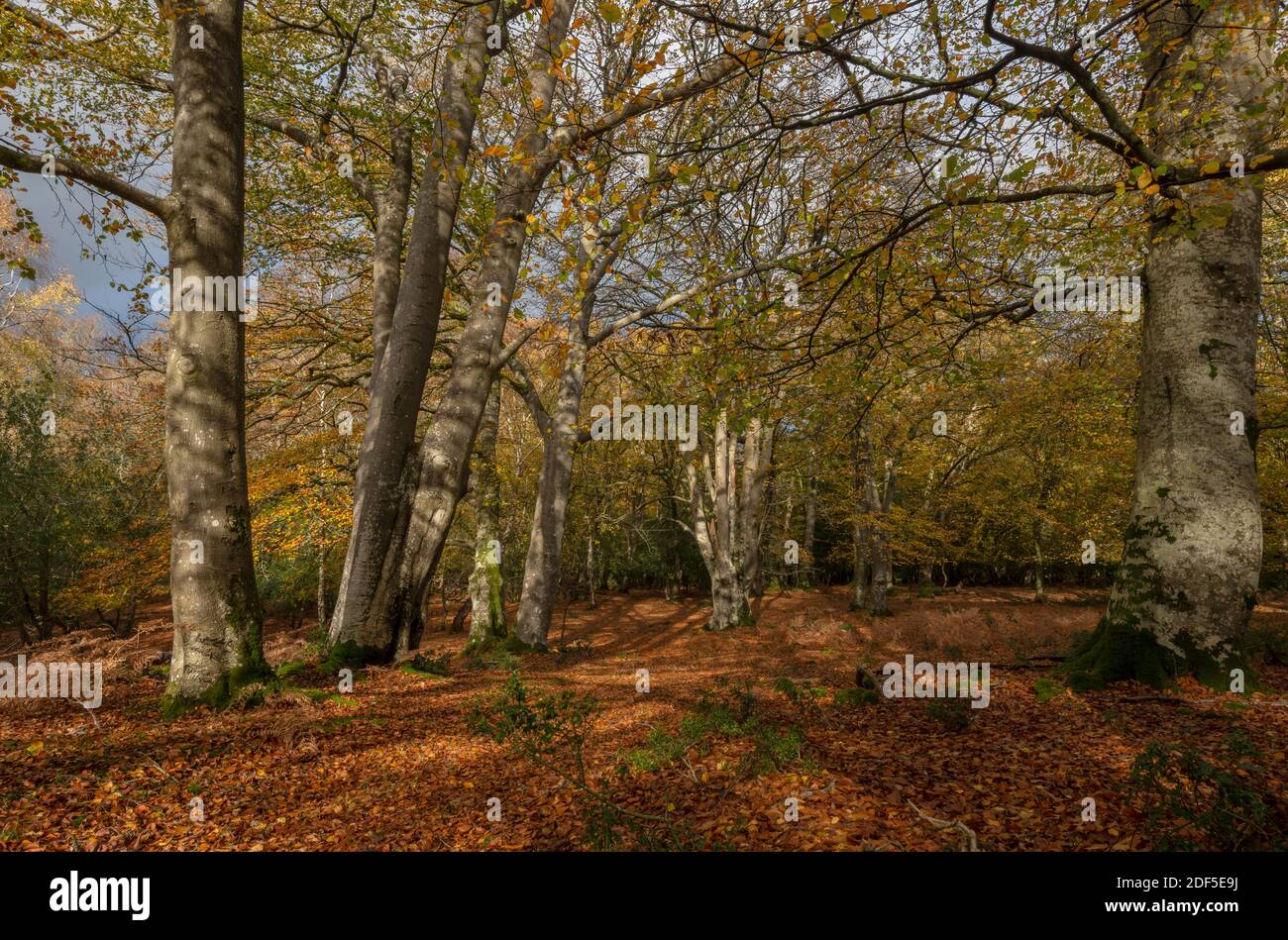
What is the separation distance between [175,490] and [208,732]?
2096mm

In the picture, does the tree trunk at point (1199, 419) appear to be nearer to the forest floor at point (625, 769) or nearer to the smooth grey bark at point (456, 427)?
the forest floor at point (625, 769)

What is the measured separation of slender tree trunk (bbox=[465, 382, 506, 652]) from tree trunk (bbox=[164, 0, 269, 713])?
7509 millimetres

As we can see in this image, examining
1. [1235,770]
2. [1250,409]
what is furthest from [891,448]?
[1235,770]

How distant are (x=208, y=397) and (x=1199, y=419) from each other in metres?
9.12

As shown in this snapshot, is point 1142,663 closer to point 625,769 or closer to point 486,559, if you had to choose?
point 625,769

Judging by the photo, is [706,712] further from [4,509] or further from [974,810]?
[4,509]

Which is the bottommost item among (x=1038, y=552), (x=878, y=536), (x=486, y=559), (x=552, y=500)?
(x=1038, y=552)

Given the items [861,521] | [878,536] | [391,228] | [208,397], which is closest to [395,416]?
[208,397]

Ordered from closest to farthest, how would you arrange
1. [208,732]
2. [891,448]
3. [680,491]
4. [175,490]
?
1. [208,732]
2. [175,490]
3. [891,448]
4. [680,491]

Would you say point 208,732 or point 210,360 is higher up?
point 210,360

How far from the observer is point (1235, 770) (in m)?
2.97

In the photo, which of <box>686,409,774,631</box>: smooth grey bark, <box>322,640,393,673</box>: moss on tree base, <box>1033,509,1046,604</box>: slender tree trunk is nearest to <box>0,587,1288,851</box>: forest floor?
<box>322,640,393,673</box>: moss on tree base

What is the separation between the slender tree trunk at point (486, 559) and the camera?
12758 mm

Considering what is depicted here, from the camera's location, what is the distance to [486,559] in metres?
13.2
